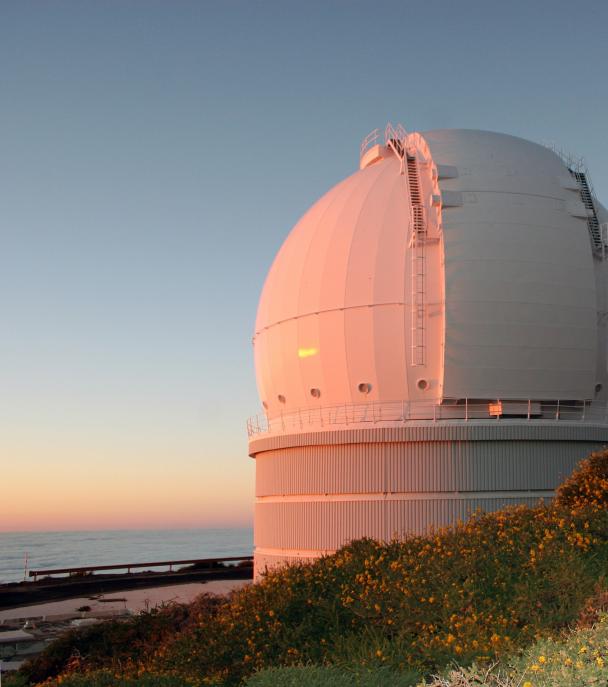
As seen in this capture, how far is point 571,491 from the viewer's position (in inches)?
633

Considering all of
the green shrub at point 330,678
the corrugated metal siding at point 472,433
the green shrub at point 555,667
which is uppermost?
the corrugated metal siding at point 472,433

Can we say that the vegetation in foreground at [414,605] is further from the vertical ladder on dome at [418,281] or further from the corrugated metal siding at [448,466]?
the vertical ladder on dome at [418,281]

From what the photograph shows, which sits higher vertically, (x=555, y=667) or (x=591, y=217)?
(x=591, y=217)

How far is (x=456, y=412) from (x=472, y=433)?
72 centimetres

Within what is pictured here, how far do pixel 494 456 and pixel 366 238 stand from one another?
22.5 ft

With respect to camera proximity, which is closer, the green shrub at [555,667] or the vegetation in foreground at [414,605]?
the green shrub at [555,667]

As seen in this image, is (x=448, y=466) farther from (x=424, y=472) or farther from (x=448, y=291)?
Answer: (x=448, y=291)

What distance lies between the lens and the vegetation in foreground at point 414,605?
9.13 metres

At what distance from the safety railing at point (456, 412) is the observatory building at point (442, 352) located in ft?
0.14

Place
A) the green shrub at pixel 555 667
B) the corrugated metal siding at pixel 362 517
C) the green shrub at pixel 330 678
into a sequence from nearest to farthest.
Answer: the green shrub at pixel 555 667
the green shrub at pixel 330 678
the corrugated metal siding at pixel 362 517

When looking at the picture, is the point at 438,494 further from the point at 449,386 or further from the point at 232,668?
the point at 232,668

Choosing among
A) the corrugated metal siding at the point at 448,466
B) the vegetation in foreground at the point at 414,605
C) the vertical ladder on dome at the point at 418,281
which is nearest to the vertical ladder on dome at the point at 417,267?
the vertical ladder on dome at the point at 418,281

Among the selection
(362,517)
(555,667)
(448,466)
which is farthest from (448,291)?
(555,667)

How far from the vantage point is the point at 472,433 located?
21.8 metres
